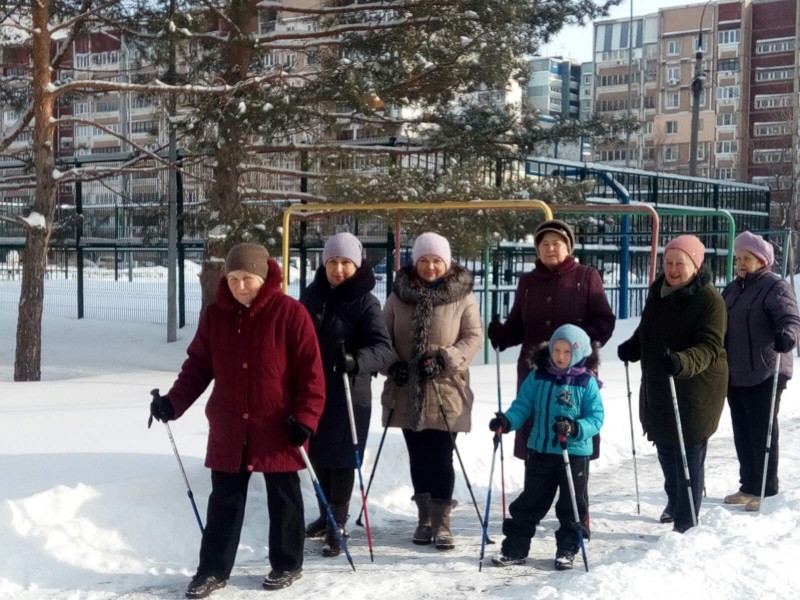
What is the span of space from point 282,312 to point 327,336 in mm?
761

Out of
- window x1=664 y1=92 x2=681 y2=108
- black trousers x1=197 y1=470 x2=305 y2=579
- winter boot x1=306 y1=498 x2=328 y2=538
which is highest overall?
window x1=664 y1=92 x2=681 y2=108

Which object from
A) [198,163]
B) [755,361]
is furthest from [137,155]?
[755,361]

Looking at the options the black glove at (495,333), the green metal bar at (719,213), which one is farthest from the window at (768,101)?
the black glove at (495,333)

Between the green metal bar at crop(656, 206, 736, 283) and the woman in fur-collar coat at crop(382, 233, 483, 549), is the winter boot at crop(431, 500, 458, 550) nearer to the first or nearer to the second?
the woman in fur-collar coat at crop(382, 233, 483, 549)

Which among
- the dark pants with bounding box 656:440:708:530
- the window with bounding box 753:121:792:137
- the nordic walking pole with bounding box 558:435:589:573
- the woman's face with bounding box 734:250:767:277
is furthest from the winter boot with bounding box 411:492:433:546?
the window with bounding box 753:121:792:137

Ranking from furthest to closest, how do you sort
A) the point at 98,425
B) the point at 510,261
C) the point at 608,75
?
the point at 608,75 → the point at 510,261 → the point at 98,425

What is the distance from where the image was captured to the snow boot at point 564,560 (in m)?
5.80

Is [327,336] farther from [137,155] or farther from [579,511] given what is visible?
[137,155]

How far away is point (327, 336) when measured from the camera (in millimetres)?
6176

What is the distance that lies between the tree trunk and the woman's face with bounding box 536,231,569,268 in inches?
350

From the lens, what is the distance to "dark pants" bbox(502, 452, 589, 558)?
19.2 ft

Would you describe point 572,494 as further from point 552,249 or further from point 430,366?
point 552,249

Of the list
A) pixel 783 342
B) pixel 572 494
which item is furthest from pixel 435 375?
pixel 783 342

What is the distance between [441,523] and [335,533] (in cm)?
60
